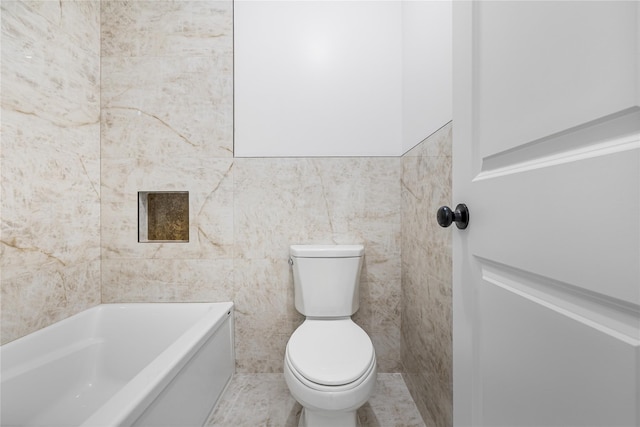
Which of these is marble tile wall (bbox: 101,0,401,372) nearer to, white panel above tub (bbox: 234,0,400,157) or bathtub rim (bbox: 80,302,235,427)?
white panel above tub (bbox: 234,0,400,157)

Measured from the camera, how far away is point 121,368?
1.49m

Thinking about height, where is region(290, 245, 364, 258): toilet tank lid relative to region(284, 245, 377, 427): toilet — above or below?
above

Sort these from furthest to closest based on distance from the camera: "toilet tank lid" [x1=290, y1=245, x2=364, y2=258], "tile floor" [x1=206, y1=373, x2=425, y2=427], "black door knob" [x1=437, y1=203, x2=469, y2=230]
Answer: "toilet tank lid" [x1=290, y1=245, x2=364, y2=258] → "tile floor" [x1=206, y1=373, x2=425, y2=427] → "black door knob" [x1=437, y1=203, x2=469, y2=230]

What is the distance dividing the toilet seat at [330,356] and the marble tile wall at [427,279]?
0.27m

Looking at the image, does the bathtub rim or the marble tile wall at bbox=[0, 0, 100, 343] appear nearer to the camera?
the bathtub rim

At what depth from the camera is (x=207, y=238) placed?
5.61 feet

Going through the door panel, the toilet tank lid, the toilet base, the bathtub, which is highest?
the door panel

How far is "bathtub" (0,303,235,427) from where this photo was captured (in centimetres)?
94

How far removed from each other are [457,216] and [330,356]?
77cm

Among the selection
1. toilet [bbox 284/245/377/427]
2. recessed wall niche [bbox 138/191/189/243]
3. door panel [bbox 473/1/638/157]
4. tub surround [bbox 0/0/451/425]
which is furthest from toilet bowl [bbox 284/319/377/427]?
recessed wall niche [bbox 138/191/189/243]

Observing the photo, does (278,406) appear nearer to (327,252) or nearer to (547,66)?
(327,252)

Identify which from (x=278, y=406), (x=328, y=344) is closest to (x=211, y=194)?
(x=328, y=344)

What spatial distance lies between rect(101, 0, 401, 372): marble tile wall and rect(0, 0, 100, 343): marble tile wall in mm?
87

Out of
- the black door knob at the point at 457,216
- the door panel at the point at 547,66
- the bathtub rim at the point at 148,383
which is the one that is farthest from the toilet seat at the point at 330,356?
the door panel at the point at 547,66
